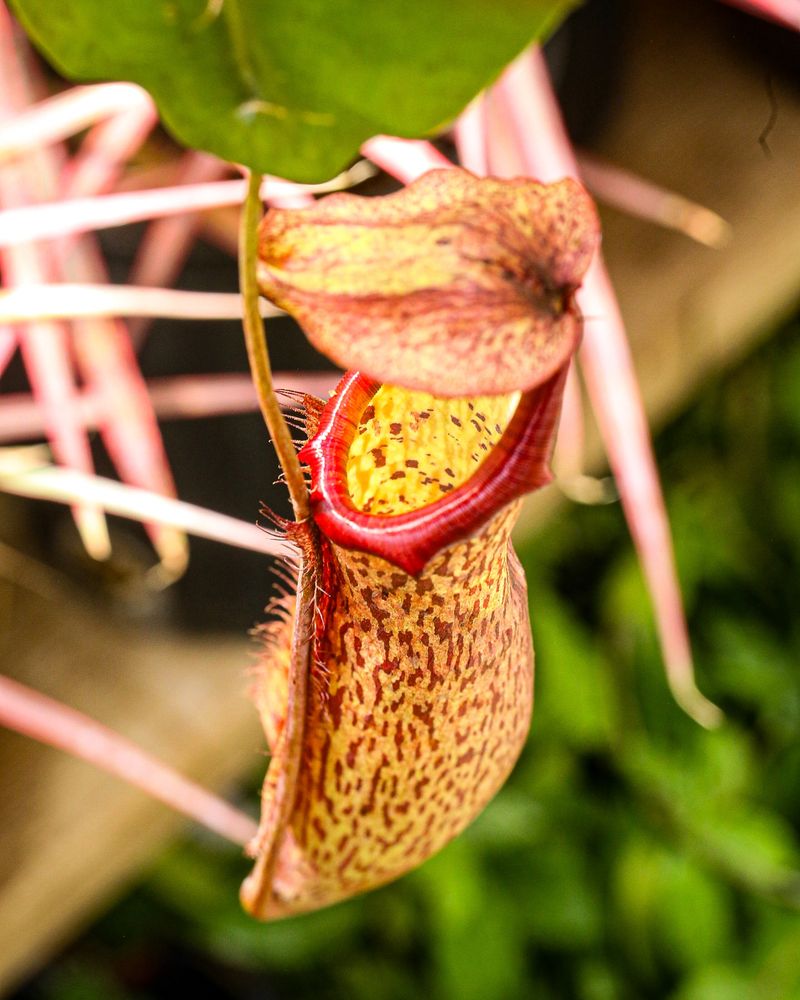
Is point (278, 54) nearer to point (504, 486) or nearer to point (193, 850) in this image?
point (504, 486)

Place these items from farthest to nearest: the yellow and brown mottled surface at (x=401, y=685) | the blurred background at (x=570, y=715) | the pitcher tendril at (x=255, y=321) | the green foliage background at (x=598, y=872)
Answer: the green foliage background at (x=598, y=872) < the blurred background at (x=570, y=715) < the yellow and brown mottled surface at (x=401, y=685) < the pitcher tendril at (x=255, y=321)

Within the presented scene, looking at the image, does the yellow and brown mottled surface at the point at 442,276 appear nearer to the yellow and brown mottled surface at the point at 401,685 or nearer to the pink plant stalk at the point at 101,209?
the yellow and brown mottled surface at the point at 401,685

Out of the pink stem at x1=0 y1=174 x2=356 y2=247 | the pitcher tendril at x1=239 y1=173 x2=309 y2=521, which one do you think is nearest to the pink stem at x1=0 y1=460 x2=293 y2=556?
the pink stem at x1=0 y1=174 x2=356 y2=247

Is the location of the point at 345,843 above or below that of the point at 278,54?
below

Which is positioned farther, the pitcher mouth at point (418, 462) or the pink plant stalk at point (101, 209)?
the pink plant stalk at point (101, 209)

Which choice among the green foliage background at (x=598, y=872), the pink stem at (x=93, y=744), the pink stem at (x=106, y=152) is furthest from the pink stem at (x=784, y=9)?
the green foliage background at (x=598, y=872)

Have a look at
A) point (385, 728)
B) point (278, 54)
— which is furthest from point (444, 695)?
point (278, 54)
